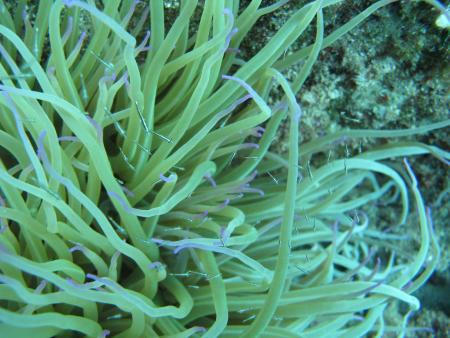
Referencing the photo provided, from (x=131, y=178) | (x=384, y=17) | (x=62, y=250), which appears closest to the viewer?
(x=62, y=250)

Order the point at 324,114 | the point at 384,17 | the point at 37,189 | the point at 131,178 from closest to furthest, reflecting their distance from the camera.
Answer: the point at 37,189, the point at 131,178, the point at 384,17, the point at 324,114

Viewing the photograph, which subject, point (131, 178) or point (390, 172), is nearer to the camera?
point (131, 178)

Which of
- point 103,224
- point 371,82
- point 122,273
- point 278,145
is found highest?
point 371,82

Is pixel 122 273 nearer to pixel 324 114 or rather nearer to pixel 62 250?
pixel 62 250

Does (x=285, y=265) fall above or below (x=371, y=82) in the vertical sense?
below

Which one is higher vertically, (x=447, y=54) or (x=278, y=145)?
(x=447, y=54)

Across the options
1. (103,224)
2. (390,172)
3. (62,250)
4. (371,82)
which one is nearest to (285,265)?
(103,224)

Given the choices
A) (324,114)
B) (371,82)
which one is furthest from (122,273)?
(371,82)

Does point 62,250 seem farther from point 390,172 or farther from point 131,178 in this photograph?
point 390,172

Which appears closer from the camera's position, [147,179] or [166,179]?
[166,179]
